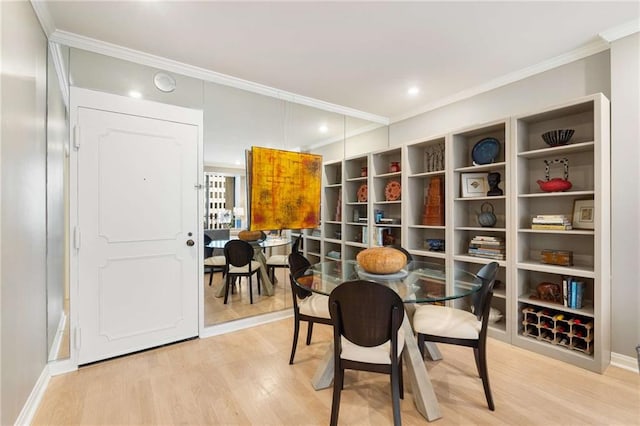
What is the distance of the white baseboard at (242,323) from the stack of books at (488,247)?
217cm

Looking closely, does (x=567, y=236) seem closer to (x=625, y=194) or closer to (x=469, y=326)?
(x=625, y=194)

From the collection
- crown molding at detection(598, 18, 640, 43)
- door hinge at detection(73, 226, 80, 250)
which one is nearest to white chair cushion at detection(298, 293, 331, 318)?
door hinge at detection(73, 226, 80, 250)

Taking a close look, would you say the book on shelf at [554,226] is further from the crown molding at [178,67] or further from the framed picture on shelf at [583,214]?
the crown molding at [178,67]

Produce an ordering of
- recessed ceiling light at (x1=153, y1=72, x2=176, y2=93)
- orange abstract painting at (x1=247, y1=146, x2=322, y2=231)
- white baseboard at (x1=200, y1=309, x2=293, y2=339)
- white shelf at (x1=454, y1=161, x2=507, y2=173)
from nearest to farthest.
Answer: recessed ceiling light at (x1=153, y1=72, x2=176, y2=93) → white shelf at (x1=454, y1=161, x2=507, y2=173) → white baseboard at (x1=200, y1=309, x2=293, y2=339) → orange abstract painting at (x1=247, y1=146, x2=322, y2=231)

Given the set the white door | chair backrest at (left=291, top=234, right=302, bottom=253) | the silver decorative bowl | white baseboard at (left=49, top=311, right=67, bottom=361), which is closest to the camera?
white baseboard at (left=49, top=311, right=67, bottom=361)

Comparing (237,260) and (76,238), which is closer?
(76,238)

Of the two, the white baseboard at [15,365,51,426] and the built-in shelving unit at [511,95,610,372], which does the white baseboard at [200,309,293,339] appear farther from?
the built-in shelving unit at [511,95,610,372]

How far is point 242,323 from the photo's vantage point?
3.25 meters

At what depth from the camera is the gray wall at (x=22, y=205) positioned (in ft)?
5.15

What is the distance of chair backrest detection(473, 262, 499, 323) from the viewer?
1.91 meters

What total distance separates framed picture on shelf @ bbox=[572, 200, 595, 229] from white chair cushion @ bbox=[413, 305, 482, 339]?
4.41 feet

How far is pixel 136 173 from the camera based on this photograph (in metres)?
2.67

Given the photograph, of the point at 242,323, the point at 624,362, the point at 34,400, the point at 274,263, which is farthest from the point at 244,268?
the point at 624,362

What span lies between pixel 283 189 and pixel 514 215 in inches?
92.4
